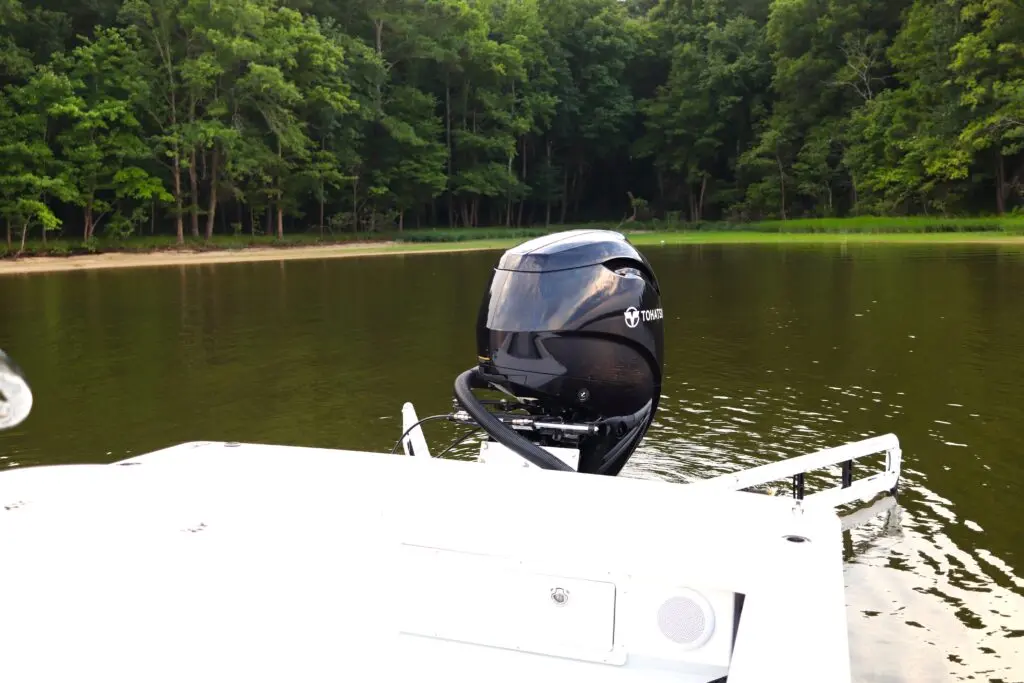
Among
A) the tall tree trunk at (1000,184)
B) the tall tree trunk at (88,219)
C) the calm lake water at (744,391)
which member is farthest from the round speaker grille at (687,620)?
the tall tree trunk at (1000,184)

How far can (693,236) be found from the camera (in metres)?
40.6

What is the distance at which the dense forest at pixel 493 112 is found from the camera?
32750mm

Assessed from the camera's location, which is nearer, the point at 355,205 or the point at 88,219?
the point at 88,219

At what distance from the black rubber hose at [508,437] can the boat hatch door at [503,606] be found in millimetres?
1022

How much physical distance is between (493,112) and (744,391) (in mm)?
41799

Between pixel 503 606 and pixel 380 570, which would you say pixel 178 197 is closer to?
pixel 380 570

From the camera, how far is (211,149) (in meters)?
36.3

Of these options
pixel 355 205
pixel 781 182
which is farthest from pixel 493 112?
pixel 781 182

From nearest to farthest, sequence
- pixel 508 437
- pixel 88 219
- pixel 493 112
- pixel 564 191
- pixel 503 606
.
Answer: pixel 503 606, pixel 508 437, pixel 88 219, pixel 493 112, pixel 564 191

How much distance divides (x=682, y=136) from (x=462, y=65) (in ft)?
44.2

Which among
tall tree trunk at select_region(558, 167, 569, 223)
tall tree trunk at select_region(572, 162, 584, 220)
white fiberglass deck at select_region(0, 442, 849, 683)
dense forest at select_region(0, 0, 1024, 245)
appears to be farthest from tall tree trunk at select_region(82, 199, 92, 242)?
white fiberglass deck at select_region(0, 442, 849, 683)

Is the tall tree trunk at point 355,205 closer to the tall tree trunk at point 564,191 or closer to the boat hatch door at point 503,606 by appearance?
the tall tree trunk at point 564,191

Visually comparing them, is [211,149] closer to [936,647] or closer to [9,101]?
[9,101]

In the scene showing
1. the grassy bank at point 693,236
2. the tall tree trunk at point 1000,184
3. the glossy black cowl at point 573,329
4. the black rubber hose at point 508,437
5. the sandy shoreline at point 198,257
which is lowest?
the sandy shoreline at point 198,257
